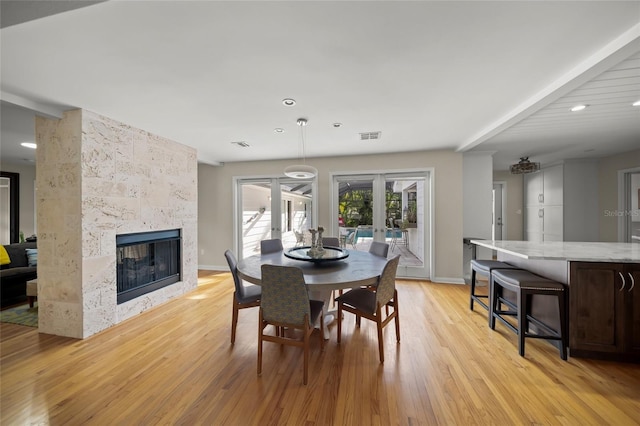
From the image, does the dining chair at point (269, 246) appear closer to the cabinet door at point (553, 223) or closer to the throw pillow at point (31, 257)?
the throw pillow at point (31, 257)

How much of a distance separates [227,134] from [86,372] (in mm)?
2969

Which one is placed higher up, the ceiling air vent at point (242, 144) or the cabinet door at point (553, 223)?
the ceiling air vent at point (242, 144)

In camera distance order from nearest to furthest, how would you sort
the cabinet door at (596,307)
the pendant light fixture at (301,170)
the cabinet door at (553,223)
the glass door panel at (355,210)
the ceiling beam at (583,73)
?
1. the ceiling beam at (583,73)
2. the cabinet door at (596,307)
3. the pendant light fixture at (301,170)
4. the glass door panel at (355,210)
5. the cabinet door at (553,223)

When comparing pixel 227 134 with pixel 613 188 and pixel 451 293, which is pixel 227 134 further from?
pixel 613 188

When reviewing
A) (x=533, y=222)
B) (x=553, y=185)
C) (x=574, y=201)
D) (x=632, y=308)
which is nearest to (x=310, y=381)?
(x=632, y=308)

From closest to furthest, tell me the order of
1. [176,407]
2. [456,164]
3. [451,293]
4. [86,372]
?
1. [176,407]
2. [86,372]
3. [451,293]
4. [456,164]

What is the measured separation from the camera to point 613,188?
4.68 metres

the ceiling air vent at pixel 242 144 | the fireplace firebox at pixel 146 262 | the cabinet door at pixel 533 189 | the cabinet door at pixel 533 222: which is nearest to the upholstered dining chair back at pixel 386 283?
the ceiling air vent at pixel 242 144

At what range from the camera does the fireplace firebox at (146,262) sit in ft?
10.2

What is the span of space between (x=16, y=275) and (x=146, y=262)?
5.79ft

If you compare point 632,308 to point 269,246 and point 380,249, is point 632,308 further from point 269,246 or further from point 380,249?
point 269,246

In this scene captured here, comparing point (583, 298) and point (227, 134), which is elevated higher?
point (227, 134)

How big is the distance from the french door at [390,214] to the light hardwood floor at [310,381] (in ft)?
6.91

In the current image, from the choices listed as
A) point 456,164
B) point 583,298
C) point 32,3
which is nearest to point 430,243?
point 456,164
